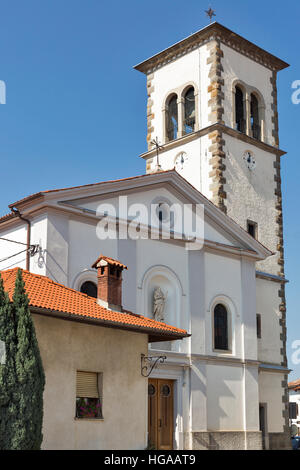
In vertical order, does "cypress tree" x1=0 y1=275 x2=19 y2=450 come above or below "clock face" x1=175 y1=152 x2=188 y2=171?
below

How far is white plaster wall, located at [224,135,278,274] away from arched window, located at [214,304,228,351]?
13.1 ft

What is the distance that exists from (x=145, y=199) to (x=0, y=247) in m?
5.07

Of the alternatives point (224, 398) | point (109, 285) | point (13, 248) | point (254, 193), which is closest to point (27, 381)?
point (109, 285)

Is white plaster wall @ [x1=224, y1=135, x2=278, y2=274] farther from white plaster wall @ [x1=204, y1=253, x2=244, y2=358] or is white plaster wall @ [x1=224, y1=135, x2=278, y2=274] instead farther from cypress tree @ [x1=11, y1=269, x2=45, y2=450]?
cypress tree @ [x1=11, y1=269, x2=45, y2=450]

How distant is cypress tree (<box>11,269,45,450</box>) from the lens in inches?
493

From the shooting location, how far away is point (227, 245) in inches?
1033

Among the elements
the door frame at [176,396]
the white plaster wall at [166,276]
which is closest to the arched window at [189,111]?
the white plaster wall at [166,276]

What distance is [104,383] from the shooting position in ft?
50.7

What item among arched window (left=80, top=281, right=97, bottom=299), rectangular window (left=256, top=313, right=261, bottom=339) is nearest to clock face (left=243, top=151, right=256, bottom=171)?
rectangular window (left=256, top=313, right=261, bottom=339)

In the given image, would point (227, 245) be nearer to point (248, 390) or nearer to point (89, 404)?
point (248, 390)

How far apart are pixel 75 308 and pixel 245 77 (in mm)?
19601

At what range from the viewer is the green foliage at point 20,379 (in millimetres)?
12492

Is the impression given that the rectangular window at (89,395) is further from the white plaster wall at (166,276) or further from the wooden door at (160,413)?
the white plaster wall at (166,276)

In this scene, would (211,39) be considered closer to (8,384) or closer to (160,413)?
(160,413)
